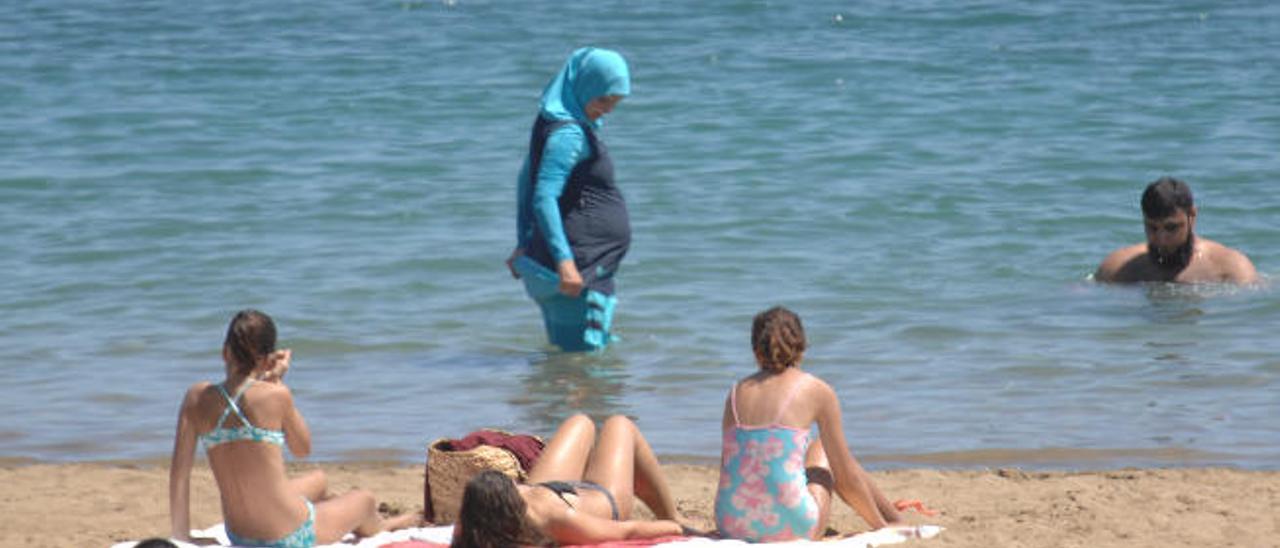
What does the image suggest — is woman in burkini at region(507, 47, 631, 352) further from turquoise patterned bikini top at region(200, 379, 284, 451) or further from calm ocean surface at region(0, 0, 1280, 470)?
turquoise patterned bikini top at region(200, 379, 284, 451)

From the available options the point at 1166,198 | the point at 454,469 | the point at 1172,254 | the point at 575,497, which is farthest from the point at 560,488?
the point at 1172,254

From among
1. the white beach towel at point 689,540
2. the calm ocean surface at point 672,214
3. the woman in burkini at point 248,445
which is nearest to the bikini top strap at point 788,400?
the white beach towel at point 689,540

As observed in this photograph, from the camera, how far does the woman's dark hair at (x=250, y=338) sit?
561cm

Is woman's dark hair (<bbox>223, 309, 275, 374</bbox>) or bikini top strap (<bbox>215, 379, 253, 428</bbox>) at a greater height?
woman's dark hair (<bbox>223, 309, 275, 374</bbox>)

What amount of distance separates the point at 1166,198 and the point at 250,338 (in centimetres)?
575

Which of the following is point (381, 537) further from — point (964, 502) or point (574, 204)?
point (574, 204)

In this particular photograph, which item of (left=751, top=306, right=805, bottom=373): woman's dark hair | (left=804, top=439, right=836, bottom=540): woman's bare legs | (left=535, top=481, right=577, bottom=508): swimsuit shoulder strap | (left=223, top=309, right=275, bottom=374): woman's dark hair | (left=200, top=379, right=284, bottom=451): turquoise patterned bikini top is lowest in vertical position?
(left=804, top=439, right=836, bottom=540): woman's bare legs

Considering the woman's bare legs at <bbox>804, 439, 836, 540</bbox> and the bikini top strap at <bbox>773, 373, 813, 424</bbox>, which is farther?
the woman's bare legs at <bbox>804, 439, 836, 540</bbox>

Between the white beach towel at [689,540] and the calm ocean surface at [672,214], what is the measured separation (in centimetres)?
140

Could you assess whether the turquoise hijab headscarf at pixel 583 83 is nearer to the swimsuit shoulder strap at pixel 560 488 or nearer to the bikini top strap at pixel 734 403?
the bikini top strap at pixel 734 403

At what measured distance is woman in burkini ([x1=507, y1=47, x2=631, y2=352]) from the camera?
26.7ft

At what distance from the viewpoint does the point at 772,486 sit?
5.88m

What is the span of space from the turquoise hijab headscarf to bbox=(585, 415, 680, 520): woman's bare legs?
217 centimetres

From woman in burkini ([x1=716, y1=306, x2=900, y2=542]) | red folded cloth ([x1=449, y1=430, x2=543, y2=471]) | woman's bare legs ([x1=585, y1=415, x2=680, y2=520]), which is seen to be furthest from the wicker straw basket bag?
woman in burkini ([x1=716, y1=306, x2=900, y2=542])
